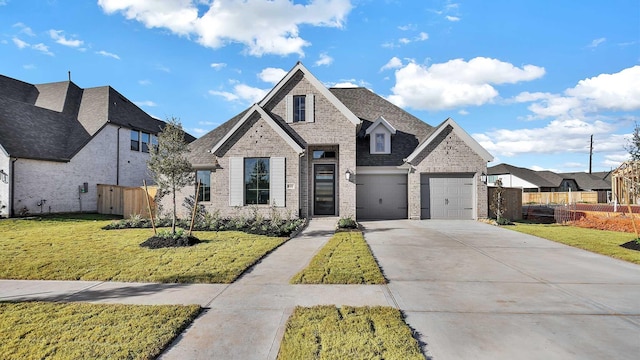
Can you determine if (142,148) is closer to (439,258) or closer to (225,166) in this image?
(225,166)

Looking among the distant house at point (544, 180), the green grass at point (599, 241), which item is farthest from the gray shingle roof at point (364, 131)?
the distant house at point (544, 180)

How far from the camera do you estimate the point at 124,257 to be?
8.15 m

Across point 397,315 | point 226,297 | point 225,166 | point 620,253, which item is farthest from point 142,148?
point 620,253

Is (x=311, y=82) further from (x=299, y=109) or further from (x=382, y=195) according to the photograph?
(x=382, y=195)

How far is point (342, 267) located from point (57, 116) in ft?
88.3

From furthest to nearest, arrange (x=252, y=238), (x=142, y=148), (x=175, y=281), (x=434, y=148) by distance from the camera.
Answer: (x=142, y=148), (x=434, y=148), (x=252, y=238), (x=175, y=281)

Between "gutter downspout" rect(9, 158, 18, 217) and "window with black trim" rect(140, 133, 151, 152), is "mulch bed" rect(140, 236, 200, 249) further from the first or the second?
"window with black trim" rect(140, 133, 151, 152)

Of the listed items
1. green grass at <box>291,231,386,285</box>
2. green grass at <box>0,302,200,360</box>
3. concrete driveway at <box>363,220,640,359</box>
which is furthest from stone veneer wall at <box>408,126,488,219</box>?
green grass at <box>0,302,200,360</box>

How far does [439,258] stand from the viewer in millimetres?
8102

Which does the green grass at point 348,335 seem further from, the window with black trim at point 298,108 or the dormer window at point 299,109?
the window with black trim at point 298,108

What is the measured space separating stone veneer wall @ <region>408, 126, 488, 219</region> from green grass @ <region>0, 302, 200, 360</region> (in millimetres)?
14266

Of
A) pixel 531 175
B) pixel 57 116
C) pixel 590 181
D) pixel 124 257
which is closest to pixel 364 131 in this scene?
pixel 124 257

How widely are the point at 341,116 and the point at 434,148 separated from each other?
5449 millimetres

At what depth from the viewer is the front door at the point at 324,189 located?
17.0 meters
